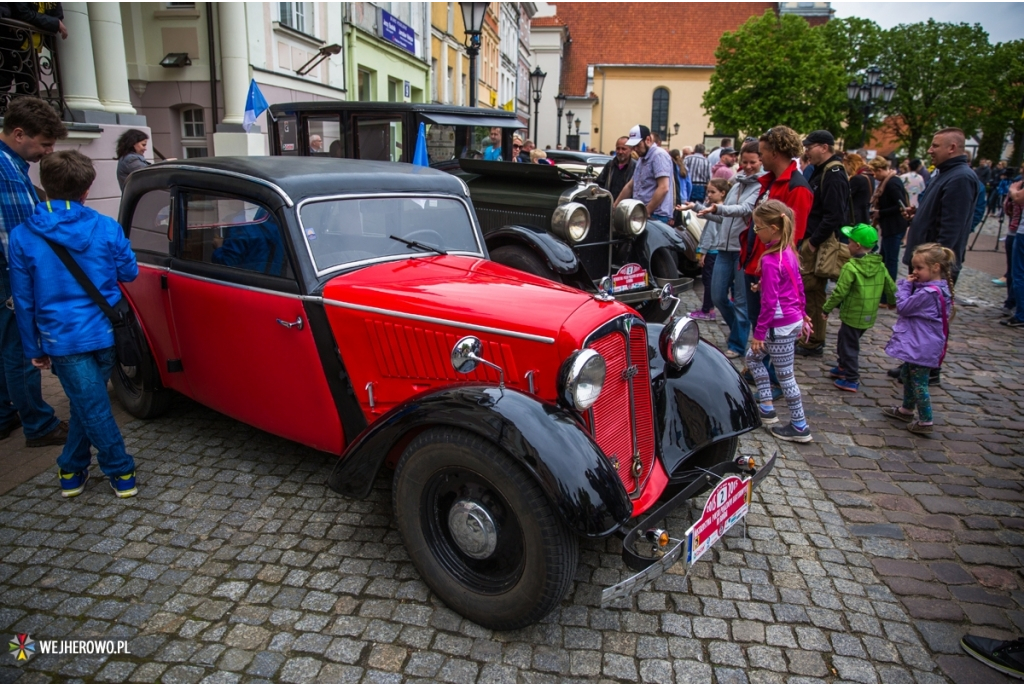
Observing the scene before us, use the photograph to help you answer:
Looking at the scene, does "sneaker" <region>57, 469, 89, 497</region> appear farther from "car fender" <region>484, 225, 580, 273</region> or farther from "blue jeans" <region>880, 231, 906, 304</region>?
"blue jeans" <region>880, 231, 906, 304</region>

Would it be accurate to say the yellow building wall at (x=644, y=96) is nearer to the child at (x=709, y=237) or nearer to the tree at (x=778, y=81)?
the tree at (x=778, y=81)

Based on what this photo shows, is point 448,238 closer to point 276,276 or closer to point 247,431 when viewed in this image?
point 276,276

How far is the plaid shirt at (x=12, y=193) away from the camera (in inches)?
140

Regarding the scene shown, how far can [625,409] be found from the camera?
291 centimetres

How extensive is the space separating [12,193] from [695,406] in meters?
3.93

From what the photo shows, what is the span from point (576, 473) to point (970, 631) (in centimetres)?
181

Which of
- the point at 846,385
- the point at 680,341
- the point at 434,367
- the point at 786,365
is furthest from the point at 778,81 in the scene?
the point at 434,367

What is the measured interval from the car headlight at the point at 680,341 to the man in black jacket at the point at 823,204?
3.20 metres

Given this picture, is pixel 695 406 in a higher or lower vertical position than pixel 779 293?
lower

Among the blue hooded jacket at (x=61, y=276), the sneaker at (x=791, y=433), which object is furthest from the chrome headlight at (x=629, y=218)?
the blue hooded jacket at (x=61, y=276)

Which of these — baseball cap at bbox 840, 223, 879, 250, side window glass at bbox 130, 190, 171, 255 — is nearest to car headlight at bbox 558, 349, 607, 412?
side window glass at bbox 130, 190, 171, 255

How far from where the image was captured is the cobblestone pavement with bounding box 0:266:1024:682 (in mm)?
2389

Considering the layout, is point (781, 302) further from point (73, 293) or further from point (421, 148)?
point (421, 148)

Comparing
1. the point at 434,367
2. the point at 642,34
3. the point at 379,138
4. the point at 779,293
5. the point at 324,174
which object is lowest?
the point at 434,367
